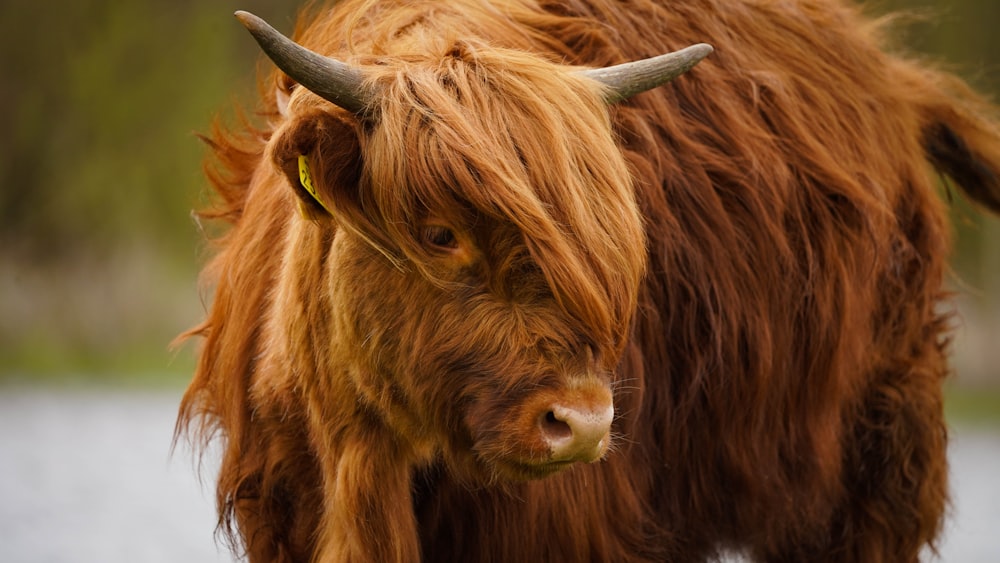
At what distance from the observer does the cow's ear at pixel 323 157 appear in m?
2.98

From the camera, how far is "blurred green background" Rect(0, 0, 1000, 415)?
53.3ft

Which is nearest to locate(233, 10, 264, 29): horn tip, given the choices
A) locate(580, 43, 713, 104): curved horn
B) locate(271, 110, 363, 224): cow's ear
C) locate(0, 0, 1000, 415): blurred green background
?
locate(271, 110, 363, 224): cow's ear

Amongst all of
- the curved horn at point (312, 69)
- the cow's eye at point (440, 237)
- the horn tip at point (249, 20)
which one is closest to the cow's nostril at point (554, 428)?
the cow's eye at point (440, 237)

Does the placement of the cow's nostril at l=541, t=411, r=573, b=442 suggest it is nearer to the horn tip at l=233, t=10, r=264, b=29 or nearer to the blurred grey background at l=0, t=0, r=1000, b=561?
the horn tip at l=233, t=10, r=264, b=29

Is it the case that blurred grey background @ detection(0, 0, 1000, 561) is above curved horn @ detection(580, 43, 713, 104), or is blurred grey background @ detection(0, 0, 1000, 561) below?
below

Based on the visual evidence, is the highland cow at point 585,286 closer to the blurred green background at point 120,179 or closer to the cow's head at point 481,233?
the cow's head at point 481,233

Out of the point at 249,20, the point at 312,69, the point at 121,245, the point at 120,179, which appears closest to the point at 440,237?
the point at 312,69

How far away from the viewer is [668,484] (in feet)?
14.0

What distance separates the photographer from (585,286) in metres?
2.90

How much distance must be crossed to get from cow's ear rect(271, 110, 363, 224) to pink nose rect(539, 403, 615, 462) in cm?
75

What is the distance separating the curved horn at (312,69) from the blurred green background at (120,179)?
12.2m

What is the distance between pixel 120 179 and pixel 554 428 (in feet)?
58.2

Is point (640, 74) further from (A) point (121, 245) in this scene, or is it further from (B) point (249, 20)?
(A) point (121, 245)

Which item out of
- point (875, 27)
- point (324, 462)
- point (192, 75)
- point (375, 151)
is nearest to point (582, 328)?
point (375, 151)
